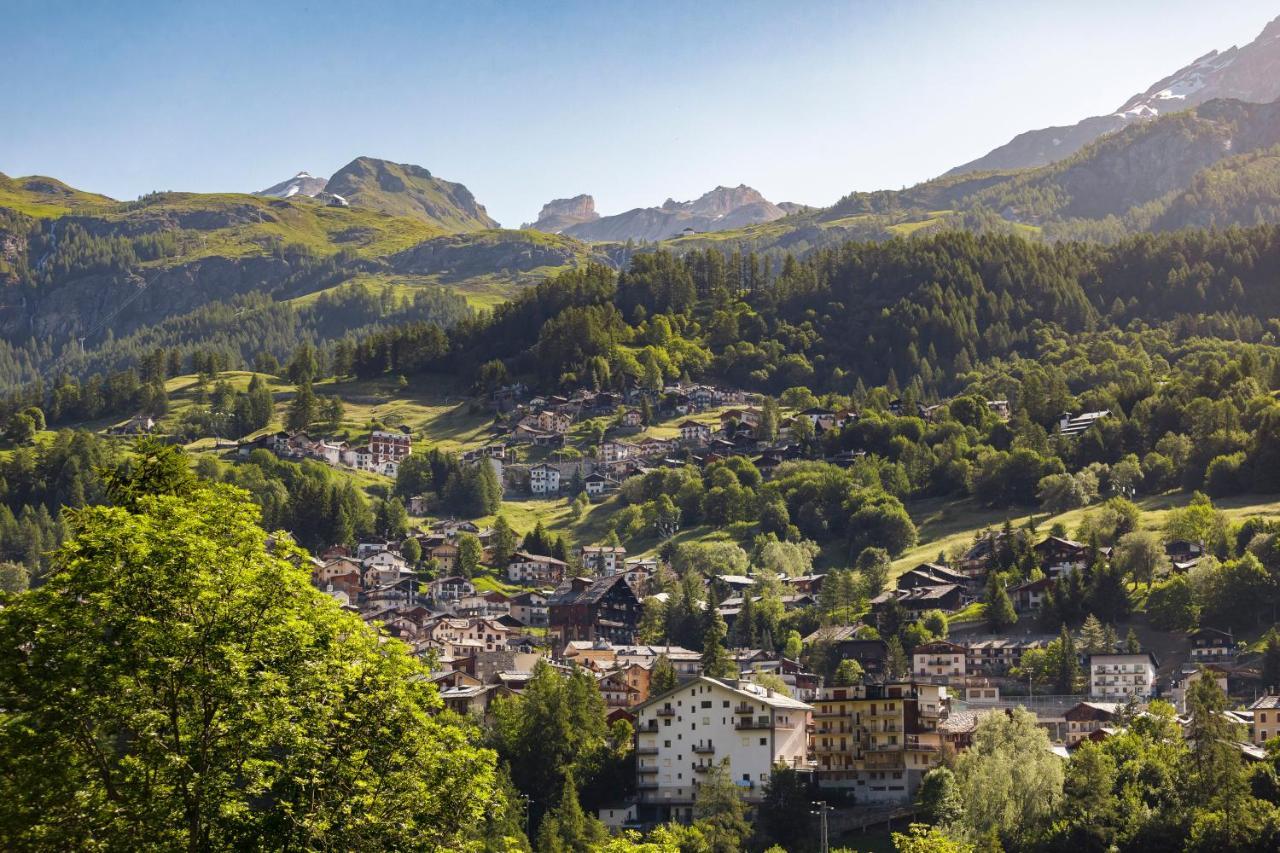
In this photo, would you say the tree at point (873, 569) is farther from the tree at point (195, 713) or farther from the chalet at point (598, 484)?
the tree at point (195, 713)

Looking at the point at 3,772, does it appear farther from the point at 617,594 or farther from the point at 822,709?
the point at 617,594

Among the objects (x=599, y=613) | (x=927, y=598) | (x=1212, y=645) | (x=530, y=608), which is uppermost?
(x=927, y=598)

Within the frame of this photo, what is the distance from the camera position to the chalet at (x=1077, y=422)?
172637mm

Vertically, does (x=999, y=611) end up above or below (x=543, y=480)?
below

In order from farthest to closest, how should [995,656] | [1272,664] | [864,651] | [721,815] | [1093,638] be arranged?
[864,651], [995,656], [1093,638], [1272,664], [721,815]

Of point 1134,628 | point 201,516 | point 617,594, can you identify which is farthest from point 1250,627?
point 201,516

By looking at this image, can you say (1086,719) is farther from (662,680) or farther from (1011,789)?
(662,680)

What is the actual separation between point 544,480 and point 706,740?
10559 centimetres

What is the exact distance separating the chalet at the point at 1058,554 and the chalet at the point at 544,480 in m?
70.9

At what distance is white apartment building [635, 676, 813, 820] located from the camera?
8200cm

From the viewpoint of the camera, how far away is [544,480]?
7372 inches

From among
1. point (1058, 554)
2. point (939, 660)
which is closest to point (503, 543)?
point (1058, 554)

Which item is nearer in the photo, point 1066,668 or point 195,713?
point 195,713

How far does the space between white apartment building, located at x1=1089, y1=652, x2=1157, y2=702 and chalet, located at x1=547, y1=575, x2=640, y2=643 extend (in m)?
42.5
